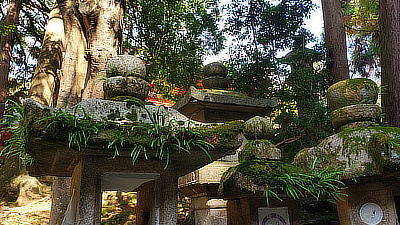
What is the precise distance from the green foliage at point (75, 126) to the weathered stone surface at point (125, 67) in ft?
2.29

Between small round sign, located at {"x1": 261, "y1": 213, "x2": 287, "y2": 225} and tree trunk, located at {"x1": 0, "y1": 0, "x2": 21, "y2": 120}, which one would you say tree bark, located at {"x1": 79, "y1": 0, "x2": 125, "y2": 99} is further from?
tree trunk, located at {"x1": 0, "y1": 0, "x2": 21, "y2": 120}

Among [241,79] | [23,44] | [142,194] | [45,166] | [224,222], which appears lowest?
[224,222]

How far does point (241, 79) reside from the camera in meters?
7.61

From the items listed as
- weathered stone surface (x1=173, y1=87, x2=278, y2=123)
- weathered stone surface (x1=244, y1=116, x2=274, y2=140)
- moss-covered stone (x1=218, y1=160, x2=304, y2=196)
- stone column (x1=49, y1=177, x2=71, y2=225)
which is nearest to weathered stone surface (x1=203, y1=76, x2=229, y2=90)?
weathered stone surface (x1=173, y1=87, x2=278, y2=123)

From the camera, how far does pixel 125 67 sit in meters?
2.61

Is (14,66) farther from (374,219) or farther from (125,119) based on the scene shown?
(374,219)

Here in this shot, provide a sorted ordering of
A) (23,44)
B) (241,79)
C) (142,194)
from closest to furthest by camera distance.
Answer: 1. (142,194)
2. (241,79)
3. (23,44)

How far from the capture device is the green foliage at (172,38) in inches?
332

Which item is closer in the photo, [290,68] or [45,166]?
[45,166]

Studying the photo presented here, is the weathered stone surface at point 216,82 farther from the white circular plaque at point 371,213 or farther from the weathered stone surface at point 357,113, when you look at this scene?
the white circular plaque at point 371,213

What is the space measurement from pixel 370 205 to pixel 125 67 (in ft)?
8.78

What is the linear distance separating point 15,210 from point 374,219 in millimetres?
8310

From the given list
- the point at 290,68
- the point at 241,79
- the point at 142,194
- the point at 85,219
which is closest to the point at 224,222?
the point at 142,194

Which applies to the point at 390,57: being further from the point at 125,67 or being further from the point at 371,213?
the point at 125,67
